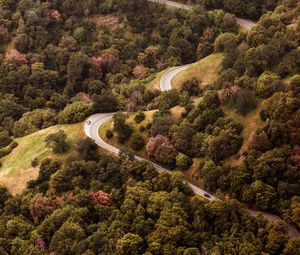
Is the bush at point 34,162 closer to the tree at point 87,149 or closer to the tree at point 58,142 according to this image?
the tree at point 58,142

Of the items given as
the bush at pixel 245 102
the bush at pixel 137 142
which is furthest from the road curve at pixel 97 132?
the bush at pixel 245 102

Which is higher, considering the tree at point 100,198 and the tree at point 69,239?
the tree at point 100,198

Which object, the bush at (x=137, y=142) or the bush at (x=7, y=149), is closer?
the bush at (x=137, y=142)

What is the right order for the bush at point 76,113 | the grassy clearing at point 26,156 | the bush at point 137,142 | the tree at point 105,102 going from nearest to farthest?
1. the bush at point 137,142
2. the grassy clearing at point 26,156
3. the bush at point 76,113
4. the tree at point 105,102

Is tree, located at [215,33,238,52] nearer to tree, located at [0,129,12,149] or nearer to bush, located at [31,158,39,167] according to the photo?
bush, located at [31,158,39,167]

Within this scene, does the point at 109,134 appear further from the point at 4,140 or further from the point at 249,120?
the point at 249,120

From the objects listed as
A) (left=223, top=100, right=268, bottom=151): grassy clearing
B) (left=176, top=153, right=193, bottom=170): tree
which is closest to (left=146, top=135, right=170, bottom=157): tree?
(left=176, top=153, right=193, bottom=170): tree

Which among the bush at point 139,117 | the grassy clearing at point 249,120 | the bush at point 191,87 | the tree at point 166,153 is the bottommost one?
the tree at point 166,153
